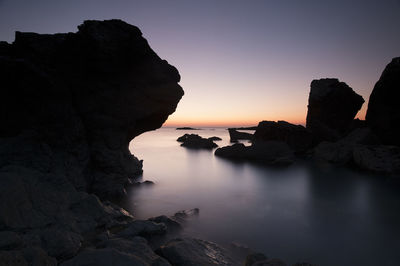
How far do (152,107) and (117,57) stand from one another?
10.7 feet

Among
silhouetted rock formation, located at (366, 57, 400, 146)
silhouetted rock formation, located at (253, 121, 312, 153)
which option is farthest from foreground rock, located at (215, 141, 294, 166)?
silhouetted rock formation, located at (366, 57, 400, 146)

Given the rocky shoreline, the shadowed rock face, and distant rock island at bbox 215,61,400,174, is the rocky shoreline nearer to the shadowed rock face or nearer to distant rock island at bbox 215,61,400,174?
the shadowed rock face

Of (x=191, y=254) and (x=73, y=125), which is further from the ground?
(x=73, y=125)

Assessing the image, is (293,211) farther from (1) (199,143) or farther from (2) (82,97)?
(1) (199,143)

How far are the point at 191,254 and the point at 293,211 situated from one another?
7561mm

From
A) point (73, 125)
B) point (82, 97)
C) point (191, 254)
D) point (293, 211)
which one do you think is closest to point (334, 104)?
point (293, 211)

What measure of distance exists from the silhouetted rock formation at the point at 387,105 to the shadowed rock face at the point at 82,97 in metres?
24.5

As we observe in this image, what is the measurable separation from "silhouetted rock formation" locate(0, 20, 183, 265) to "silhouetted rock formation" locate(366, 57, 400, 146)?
2433cm

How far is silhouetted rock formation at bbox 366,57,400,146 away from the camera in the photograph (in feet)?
76.7

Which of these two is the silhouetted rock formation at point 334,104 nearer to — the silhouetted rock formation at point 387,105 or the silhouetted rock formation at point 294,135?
the silhouetted rock formation at point 294,135

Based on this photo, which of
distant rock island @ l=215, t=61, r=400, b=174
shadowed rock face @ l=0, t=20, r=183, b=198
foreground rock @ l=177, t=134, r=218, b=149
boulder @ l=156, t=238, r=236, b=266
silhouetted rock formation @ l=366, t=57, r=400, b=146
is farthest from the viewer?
foreground rock @ l=177, t=134, r=218, b=149

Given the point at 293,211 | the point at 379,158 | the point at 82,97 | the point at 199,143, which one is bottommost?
the point at 293,211

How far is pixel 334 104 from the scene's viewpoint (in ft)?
129

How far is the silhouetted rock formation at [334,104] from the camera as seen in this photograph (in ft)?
126
